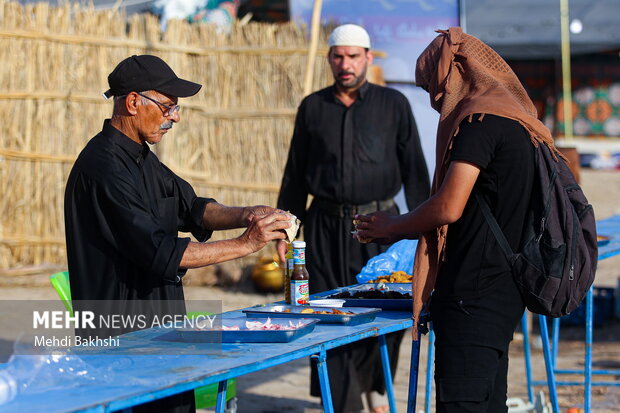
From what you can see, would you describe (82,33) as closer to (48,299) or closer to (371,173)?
(48,299)

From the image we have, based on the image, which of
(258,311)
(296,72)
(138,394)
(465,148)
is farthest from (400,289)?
(296,72)

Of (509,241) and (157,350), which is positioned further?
(509,241)

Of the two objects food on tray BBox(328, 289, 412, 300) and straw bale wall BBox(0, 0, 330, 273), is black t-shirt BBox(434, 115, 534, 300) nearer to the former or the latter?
food on tray BBox(328, 289, 412, 300)

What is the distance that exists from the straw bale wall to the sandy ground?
619mm

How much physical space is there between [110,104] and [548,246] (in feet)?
24.0

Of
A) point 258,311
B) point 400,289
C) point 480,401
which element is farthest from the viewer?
point 400,289

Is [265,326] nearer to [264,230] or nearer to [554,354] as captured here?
[264,230]

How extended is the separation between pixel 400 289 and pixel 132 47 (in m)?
6.29

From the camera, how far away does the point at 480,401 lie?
10.4 feet

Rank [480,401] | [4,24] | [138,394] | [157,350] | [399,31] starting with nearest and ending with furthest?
[138,394]
[157,350]
[480,401]
[399,31]
[4,24]

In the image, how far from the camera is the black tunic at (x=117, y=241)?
3.23 meters

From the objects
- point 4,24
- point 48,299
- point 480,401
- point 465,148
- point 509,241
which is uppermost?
point 4,24

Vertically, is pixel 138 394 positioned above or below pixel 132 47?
below

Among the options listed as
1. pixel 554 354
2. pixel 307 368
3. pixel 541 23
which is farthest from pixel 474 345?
pixel 541 23
